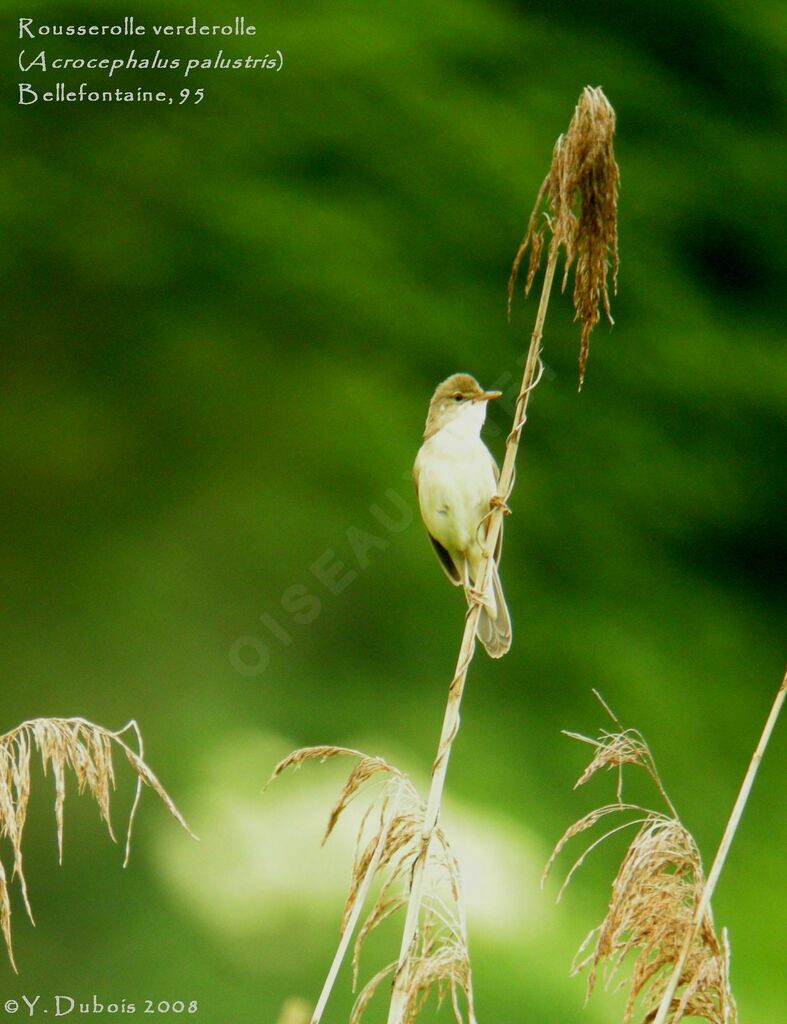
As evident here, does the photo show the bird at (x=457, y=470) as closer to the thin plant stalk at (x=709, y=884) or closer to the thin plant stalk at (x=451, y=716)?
the thin plant stalk at (x=451, y=716)

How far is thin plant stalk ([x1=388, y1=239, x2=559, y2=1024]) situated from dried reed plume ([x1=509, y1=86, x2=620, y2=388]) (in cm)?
4

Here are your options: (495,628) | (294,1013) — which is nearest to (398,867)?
(294,1013)

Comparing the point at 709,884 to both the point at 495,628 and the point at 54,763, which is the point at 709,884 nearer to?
the point at 54,763

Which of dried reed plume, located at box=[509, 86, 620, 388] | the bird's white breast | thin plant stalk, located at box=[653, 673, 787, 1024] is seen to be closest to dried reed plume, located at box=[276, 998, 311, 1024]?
thin plant stalk, located at box=[653, 673, 787, 1024]

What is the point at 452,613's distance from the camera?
4.55 meters

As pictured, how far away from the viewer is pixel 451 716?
55.6 inches

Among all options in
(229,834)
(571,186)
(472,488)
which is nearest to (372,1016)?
(229,834)

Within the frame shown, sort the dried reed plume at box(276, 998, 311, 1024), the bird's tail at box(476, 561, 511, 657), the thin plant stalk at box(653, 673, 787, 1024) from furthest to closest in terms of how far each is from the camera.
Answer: the bird's tail at box(476, 561, 511, 657)
the thin plant stalk at box(653, 673, 787, 1024)
the dried reed plume at box(276, 998, 311, 1024)

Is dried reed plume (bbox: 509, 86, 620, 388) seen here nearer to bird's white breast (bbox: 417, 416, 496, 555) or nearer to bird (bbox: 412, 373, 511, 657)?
bird (bbox: 412, 373, 511, 657)

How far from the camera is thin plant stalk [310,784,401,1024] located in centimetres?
131

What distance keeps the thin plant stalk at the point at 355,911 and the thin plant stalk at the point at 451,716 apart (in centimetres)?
5

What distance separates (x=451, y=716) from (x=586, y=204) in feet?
2.16

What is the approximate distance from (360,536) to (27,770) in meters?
3.15

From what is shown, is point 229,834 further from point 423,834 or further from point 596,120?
point 596,120
